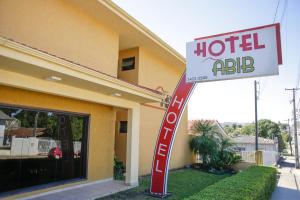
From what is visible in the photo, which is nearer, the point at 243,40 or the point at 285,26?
the point at 243,40

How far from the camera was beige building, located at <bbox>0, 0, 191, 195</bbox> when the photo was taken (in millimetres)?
6145

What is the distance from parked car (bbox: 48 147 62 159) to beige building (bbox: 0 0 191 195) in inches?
1.3

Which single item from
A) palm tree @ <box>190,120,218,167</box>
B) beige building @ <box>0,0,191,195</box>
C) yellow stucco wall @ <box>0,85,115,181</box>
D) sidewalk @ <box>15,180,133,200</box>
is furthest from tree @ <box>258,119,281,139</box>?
sidewalk @ <box>15,180,133,200</box>

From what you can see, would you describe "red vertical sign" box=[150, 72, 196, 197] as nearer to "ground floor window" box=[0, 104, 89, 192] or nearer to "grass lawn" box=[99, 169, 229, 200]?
"grass lawn" box=[99, 169, 229, 200]

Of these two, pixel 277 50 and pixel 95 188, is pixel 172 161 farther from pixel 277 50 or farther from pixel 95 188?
pixel 277 50

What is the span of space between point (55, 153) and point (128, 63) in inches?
245

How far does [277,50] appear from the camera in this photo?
232 inches

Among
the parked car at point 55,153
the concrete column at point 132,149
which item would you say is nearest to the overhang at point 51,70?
the concrete column at point 132,149

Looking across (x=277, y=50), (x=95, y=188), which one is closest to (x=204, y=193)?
(x=277, y=50)

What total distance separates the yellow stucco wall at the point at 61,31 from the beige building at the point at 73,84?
0.03 meters

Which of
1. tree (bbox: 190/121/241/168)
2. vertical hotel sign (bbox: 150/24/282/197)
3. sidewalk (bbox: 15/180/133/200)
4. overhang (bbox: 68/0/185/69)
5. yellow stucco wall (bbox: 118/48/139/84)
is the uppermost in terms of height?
overhang (bbox: 68/0/185/69)

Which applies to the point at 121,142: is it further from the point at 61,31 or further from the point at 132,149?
the point at 61,31

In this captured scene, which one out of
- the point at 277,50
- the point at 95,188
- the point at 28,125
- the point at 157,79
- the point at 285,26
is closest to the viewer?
the point at 277,50

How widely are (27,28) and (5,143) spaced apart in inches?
131
